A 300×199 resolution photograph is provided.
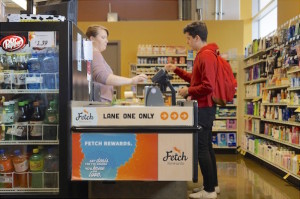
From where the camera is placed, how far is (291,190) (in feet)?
15.4

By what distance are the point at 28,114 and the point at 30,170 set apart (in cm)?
43

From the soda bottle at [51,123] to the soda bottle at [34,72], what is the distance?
0.18 meters

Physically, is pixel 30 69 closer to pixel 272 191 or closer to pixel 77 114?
pixel 77 114

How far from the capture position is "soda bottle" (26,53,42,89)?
9.15ft

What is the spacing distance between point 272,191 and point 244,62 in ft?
13.6

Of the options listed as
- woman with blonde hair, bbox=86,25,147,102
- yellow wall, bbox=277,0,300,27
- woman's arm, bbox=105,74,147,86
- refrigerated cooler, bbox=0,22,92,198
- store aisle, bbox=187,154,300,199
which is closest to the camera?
refrigerated cooler, bbox=0,22,92,198

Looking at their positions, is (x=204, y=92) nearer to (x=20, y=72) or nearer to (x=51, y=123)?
(x=51, y=123)

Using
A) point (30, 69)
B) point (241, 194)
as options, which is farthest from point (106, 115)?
point (241, 194)

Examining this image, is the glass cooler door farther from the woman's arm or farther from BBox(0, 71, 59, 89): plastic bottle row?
the woman's arm

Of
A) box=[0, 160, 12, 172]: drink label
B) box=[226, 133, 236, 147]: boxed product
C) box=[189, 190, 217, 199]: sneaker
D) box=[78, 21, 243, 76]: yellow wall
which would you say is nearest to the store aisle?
box=[189, 190, 217, 199]: sneaker

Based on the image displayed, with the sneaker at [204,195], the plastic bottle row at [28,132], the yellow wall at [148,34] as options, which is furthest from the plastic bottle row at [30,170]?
the yellow wall at [148,34]

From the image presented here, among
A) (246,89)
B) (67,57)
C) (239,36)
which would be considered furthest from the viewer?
(239,36)

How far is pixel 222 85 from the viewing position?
12.9 feet

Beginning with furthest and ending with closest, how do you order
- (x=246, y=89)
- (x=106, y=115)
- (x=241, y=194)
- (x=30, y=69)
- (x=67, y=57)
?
(x=246, y=89)
(x=241, y=194)
(x=30, y=69)
(x=67, y=57)
(x=106, y=115)
